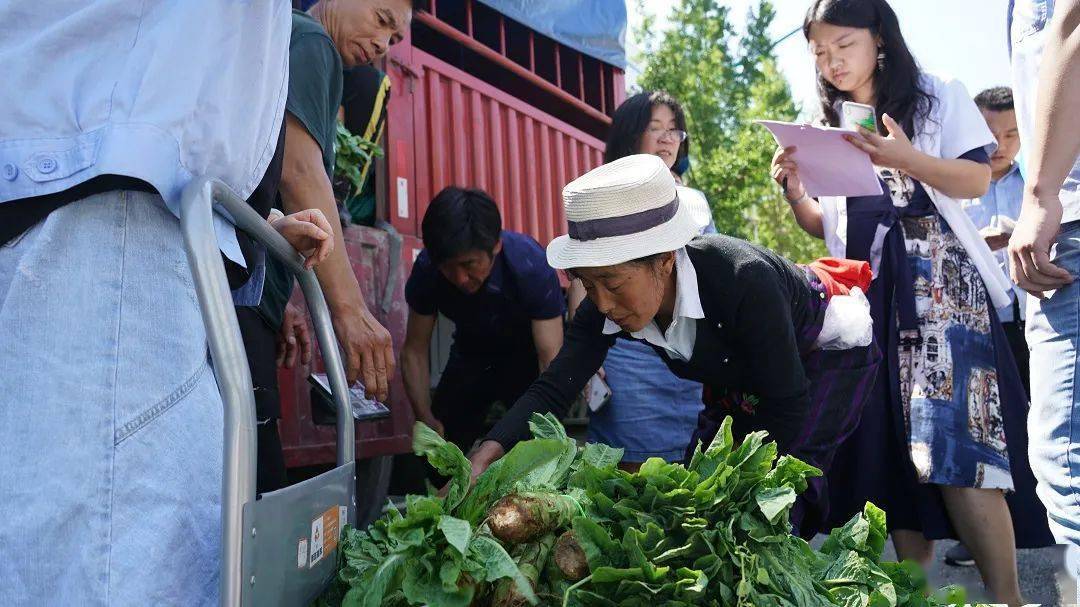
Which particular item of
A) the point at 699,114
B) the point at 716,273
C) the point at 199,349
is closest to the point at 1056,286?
the point at 716,273

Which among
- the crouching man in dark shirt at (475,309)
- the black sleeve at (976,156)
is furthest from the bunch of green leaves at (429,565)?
the crouching man in dark shirt at (475,309)

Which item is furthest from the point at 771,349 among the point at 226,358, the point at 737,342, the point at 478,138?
the point at 478,138

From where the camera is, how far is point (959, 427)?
2.89 m

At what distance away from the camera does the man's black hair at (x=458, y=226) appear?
12.5 feet

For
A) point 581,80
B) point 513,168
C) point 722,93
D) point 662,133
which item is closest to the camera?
point 662,133

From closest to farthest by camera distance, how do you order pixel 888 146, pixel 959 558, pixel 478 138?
pixel 888 146, pixel 959 558, pixel 478 138

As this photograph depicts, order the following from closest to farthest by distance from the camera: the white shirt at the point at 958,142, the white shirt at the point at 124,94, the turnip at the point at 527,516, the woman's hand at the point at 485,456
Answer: the white shirt at the point at 124,94, the turnip at the point at 527,516, the woman's hand at the point at 485,456, the white shirt at the point at 958,142

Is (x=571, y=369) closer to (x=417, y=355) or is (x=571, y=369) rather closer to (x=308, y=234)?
(x=308, y=234)

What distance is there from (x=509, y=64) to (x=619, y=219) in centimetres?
464

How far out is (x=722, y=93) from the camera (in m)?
18.2

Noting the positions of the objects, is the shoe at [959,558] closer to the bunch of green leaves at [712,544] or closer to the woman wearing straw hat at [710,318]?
the woman wearing straw hat at [710,318]

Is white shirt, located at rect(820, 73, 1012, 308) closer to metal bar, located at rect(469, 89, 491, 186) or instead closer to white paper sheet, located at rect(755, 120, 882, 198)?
white paper sheet, located at rect(755, 120, 882, 198)

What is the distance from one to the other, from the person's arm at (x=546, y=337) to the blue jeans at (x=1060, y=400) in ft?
7.24

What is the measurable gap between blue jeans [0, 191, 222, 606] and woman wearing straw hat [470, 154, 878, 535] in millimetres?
1043
